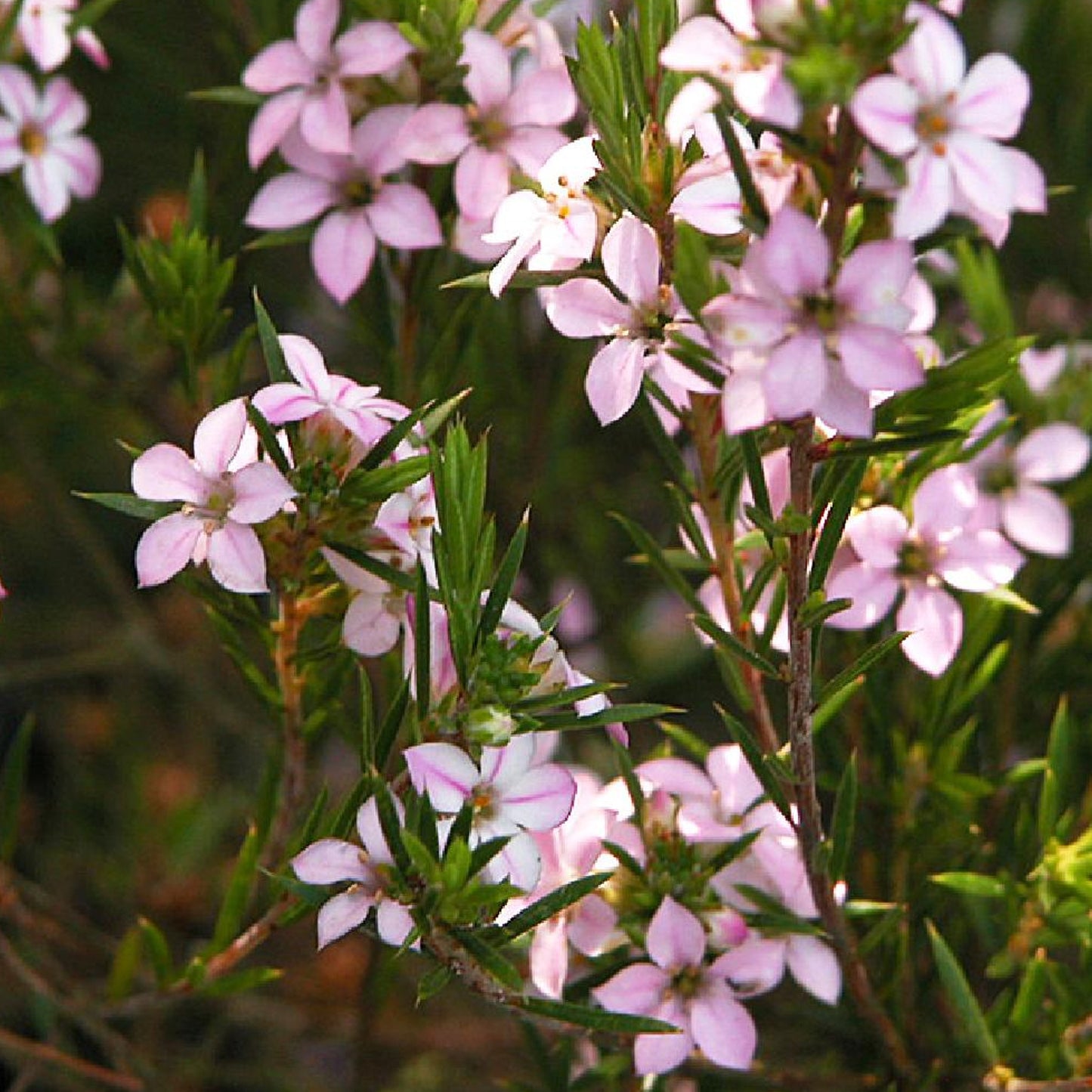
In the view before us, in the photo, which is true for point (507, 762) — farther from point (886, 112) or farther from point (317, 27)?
point (317, 27)

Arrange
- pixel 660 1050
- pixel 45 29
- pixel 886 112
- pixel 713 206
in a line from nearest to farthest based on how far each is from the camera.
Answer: pixel 886 112 → pixel 713 206 → pixel 660 1050 → pixel 45 29

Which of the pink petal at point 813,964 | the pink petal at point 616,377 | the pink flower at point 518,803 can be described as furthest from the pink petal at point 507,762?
the pink petal at point 813,964

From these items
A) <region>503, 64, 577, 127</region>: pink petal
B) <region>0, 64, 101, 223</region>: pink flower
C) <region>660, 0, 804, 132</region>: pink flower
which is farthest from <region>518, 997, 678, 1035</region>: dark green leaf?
<region>0, 64, 101, 223</region>: pink flower

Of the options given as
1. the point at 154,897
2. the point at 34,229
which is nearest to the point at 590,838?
the point at 34,229

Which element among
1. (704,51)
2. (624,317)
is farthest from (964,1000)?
(704,51)

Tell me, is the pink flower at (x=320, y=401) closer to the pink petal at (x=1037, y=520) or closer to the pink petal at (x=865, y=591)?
the pink petal at (x=865, y=591)

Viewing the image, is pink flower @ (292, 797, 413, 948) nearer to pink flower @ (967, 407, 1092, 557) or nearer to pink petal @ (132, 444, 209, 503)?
pink petal @ (132, 444, 209, 503)
